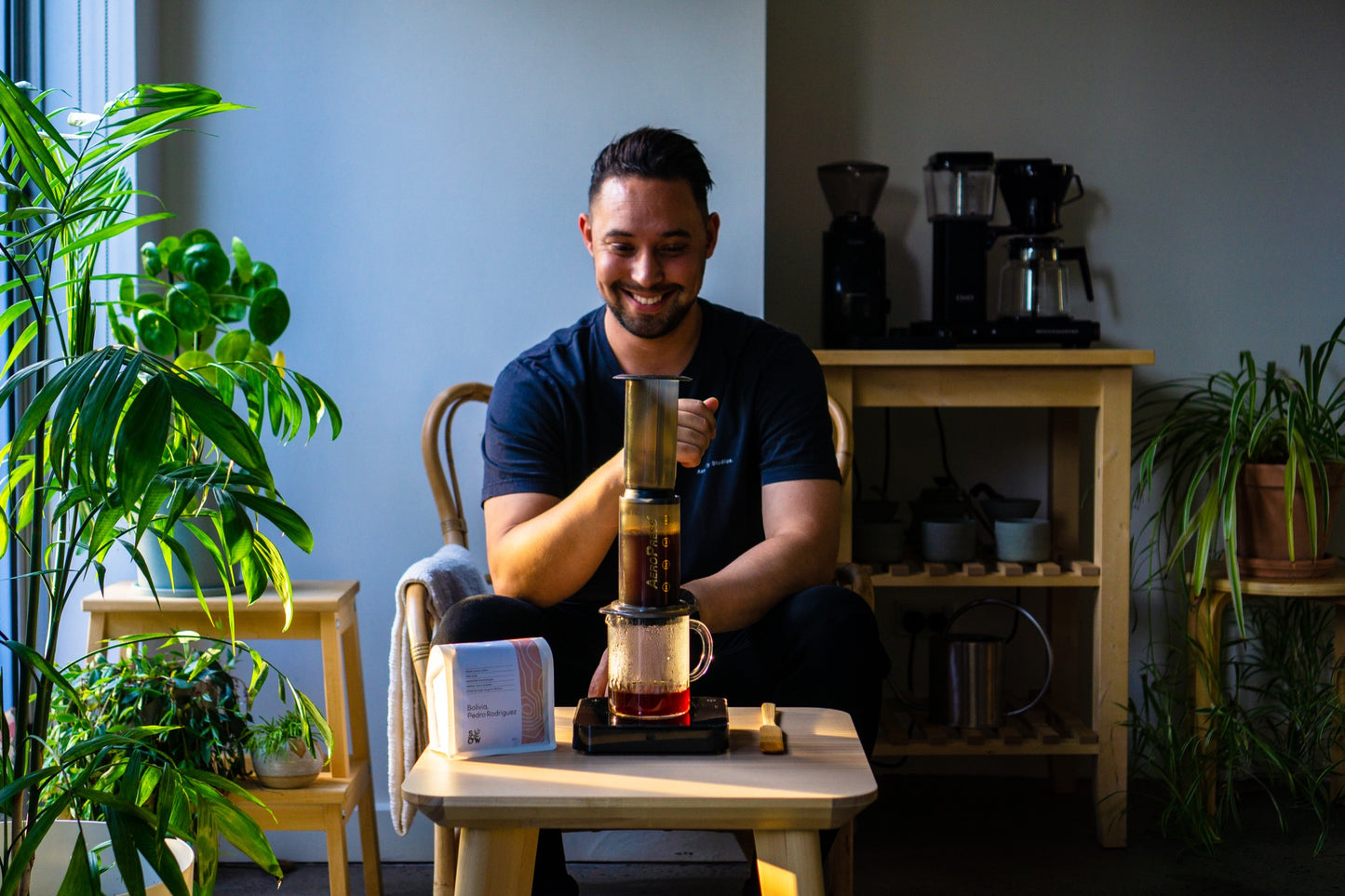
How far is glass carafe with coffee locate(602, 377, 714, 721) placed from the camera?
1.21 metres

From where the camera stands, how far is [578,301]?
2.31 meters

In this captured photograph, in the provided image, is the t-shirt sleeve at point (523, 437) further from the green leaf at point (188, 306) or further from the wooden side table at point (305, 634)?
the green leaf at point (188, 306)

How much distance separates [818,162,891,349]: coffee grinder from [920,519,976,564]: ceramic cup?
0.41 meters

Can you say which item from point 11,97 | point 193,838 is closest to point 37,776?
point 193,838

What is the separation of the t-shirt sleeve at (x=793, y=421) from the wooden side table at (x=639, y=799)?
716 millimetres

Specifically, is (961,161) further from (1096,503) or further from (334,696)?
(334,696)

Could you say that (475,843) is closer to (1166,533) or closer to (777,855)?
(777,855)

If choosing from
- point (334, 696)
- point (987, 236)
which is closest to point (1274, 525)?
point (987, 236)

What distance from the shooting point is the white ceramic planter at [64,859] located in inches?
52.6

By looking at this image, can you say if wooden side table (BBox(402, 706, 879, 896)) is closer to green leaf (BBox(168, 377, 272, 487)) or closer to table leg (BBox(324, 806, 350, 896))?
green leaf (BBox(168, 377, 272, 487))

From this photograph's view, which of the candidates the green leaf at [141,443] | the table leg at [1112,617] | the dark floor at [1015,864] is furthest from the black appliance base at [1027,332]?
the green leaf at [141,443]

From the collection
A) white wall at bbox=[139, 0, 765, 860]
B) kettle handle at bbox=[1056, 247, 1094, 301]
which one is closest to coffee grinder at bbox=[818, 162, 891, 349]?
white wall at bbox=[139, 0, 765, 860]

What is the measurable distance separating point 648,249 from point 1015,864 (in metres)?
1.36

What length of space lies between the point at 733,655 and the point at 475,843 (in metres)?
0.71
